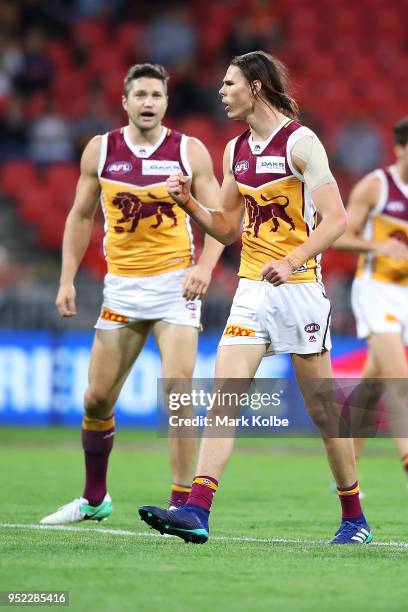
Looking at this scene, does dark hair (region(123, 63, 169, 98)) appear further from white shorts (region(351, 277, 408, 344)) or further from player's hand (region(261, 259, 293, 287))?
white shorts (region(351, 277, 408, 344))

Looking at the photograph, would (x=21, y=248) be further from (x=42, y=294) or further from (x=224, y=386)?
(x=224, y=386)

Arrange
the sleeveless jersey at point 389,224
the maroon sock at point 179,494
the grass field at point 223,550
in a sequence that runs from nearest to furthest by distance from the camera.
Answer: the grass field at point 223,550 → the maroon sock at point 179,494 → the sleeveless jersey at point 389,224

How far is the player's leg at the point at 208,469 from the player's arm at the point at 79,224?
5.30ft

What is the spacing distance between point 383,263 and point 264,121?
3.25m

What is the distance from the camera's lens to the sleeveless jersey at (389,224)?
9422mm

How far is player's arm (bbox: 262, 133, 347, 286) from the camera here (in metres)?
6.12

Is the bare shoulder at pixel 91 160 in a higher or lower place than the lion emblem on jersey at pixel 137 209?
higher

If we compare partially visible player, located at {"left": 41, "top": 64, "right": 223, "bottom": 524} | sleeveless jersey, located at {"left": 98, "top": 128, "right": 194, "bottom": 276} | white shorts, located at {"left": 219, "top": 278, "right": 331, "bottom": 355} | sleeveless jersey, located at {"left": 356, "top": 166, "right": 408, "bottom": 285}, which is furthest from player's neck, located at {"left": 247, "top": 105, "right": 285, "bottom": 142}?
sleeveless jersey, located at {"left": 356, "top": 166, "right": 408, "bottom": 285}

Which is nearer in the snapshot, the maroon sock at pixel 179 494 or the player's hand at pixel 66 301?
the maroon sock at pixel 179 494

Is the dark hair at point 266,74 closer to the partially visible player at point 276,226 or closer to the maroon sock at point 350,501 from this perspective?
the partially visible player at point 276,226

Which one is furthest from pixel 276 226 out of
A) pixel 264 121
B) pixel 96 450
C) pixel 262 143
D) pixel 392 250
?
pixel 392 250

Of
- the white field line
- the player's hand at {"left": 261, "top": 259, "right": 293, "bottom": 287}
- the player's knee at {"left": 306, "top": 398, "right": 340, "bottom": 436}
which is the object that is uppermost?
the player's hand at {"left": 261, "top": 259, "right": 293, "bottom": 287}

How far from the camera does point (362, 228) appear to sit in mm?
9516

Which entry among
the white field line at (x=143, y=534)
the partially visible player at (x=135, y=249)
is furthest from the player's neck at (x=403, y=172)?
the white field line at (x=143, y=534)
